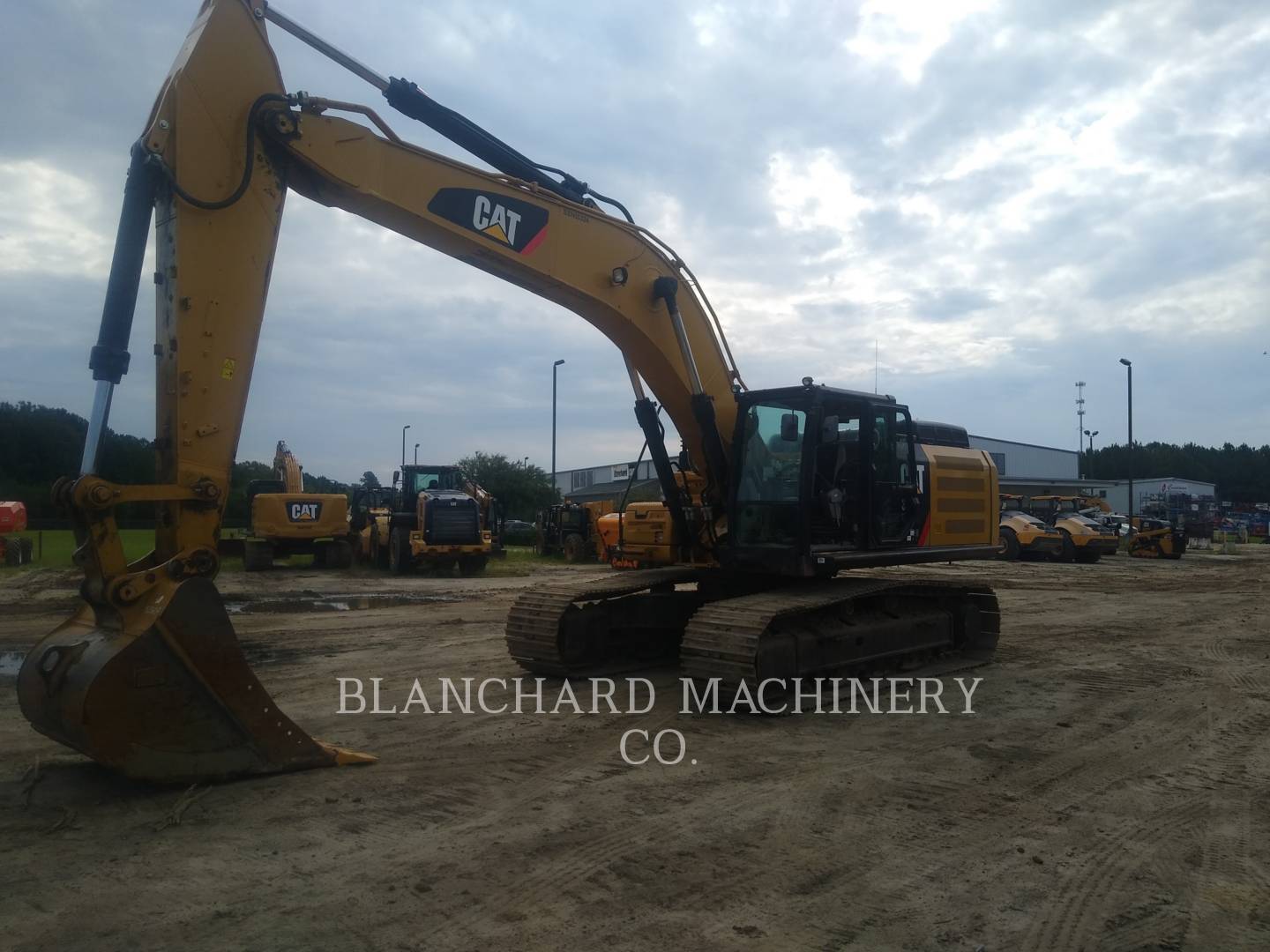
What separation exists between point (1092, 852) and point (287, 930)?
3.58 meters

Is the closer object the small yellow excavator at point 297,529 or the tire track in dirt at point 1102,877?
the tire track in dirt at point 1102,877

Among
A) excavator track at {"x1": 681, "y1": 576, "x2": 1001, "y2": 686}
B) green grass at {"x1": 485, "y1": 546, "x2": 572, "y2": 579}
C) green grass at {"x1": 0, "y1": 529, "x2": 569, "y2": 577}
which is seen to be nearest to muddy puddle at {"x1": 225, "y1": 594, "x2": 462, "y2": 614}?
green grass at {"x1": 0, "y1": 529, "x2": 569, "y2": 577}

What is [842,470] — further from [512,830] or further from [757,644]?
[512,830]

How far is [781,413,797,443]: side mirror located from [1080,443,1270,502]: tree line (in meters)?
98.8

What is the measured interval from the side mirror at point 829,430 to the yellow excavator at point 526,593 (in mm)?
29

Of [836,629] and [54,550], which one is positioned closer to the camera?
[836,629]

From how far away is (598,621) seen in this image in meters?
8.58

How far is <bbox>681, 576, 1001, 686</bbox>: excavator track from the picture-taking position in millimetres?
7172

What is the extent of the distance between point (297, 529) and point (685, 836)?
18.9 meters

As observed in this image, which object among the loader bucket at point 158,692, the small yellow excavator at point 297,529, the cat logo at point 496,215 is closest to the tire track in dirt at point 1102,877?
the loader bucket at point 158,692

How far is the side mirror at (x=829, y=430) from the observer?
8109 millimetres

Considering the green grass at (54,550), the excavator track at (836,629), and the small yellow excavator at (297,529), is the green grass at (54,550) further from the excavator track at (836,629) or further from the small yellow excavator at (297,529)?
the excavator track at (836,629)

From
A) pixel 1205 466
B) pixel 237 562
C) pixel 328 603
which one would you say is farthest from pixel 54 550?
pixel 1205 466

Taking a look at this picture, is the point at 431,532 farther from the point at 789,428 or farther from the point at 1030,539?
the point at 1030,539
